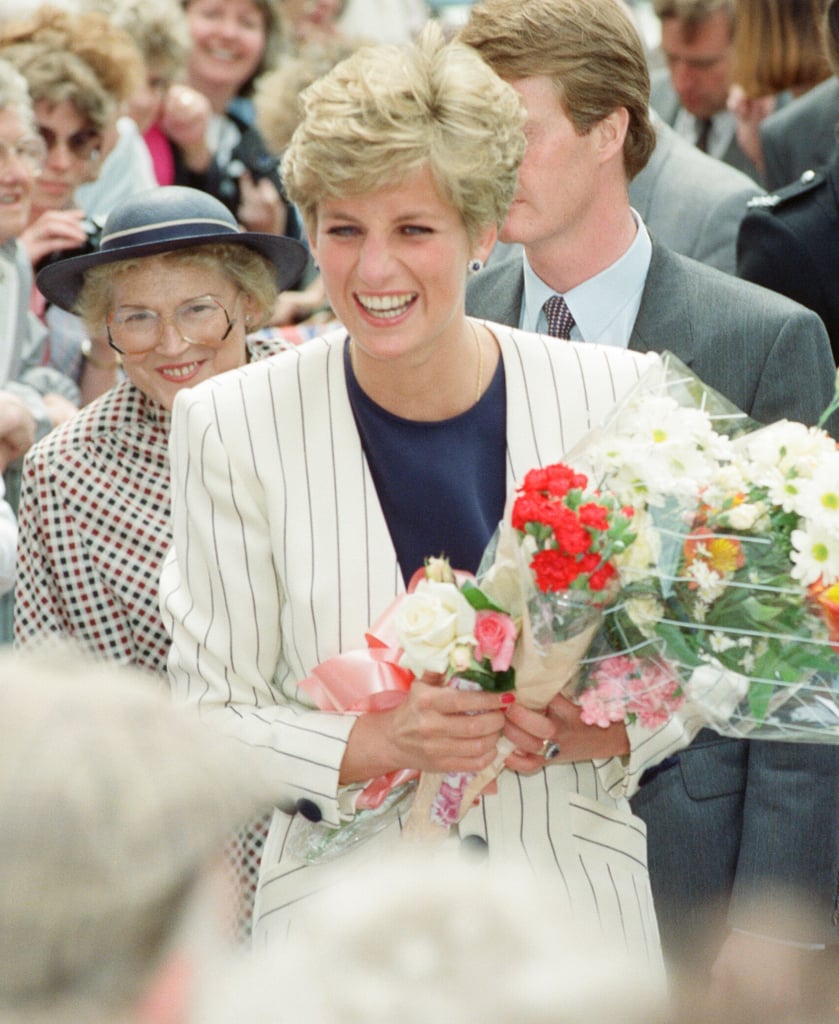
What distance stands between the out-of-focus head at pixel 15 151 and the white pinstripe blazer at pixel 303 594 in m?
1.88

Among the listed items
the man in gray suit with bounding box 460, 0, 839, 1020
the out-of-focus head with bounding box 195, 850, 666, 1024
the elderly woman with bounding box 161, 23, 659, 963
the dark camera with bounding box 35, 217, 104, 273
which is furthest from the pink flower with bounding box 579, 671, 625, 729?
the dark camera with bounding box 35, 217, 104, 273

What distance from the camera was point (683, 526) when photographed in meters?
2.32

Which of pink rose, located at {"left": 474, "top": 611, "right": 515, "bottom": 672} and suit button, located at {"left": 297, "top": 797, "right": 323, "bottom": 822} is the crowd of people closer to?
suit button, located at {"left": 297, "top": 797, "right": 323, "bottom": 822}

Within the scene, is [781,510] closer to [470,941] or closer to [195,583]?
[195,583]

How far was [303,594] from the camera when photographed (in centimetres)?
263

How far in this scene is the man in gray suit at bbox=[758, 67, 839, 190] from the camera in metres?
5.18

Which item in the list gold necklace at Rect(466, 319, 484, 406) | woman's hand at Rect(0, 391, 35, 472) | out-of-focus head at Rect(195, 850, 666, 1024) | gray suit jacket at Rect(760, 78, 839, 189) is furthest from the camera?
gray suit jacket at Rect(760, 78, 839, 189)

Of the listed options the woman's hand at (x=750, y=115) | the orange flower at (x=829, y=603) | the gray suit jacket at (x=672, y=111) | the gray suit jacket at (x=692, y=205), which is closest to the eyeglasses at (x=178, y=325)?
the gray suit jacket at (x=692, y=205)

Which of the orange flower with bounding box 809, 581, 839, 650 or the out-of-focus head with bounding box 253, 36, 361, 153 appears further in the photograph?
the out-of-focus head with bounding box 253, 36, 361, 153

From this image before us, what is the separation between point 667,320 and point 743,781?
87cm

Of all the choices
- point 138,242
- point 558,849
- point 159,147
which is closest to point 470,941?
point 558,849

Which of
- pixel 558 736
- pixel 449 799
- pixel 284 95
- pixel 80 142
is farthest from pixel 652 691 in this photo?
pixel 284 95

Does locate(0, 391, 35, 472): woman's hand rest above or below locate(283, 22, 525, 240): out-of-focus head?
below

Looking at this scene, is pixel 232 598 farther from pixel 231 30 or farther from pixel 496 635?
pixel 231 30
